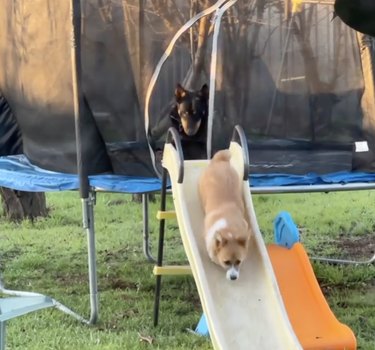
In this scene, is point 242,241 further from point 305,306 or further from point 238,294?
point 305,306

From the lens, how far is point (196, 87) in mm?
4457

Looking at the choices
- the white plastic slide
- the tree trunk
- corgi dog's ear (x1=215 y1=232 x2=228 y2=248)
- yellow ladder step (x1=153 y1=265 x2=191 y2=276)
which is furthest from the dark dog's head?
the tree trunk

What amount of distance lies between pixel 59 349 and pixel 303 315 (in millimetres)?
1265

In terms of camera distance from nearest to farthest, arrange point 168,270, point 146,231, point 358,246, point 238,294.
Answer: point 238,294
point 168,270
point 146,231
point 358,246

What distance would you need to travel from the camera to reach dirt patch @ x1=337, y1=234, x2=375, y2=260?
18.7 feet

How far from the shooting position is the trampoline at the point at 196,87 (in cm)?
423

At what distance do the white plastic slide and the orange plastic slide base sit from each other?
23cm

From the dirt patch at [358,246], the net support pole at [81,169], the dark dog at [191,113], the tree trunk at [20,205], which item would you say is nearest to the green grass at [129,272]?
the dirt patch at [358,246]

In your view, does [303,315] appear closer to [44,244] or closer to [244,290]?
[244,290]

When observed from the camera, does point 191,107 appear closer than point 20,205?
Yes

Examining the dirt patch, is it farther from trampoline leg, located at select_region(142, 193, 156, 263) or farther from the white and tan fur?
the white and tan fur

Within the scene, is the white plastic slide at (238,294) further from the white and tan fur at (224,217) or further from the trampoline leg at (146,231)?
the trampoline leg at (146,231)

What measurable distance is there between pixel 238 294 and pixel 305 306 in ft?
1.67

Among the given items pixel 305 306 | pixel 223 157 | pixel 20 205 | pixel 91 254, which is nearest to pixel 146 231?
pixel 91 254
